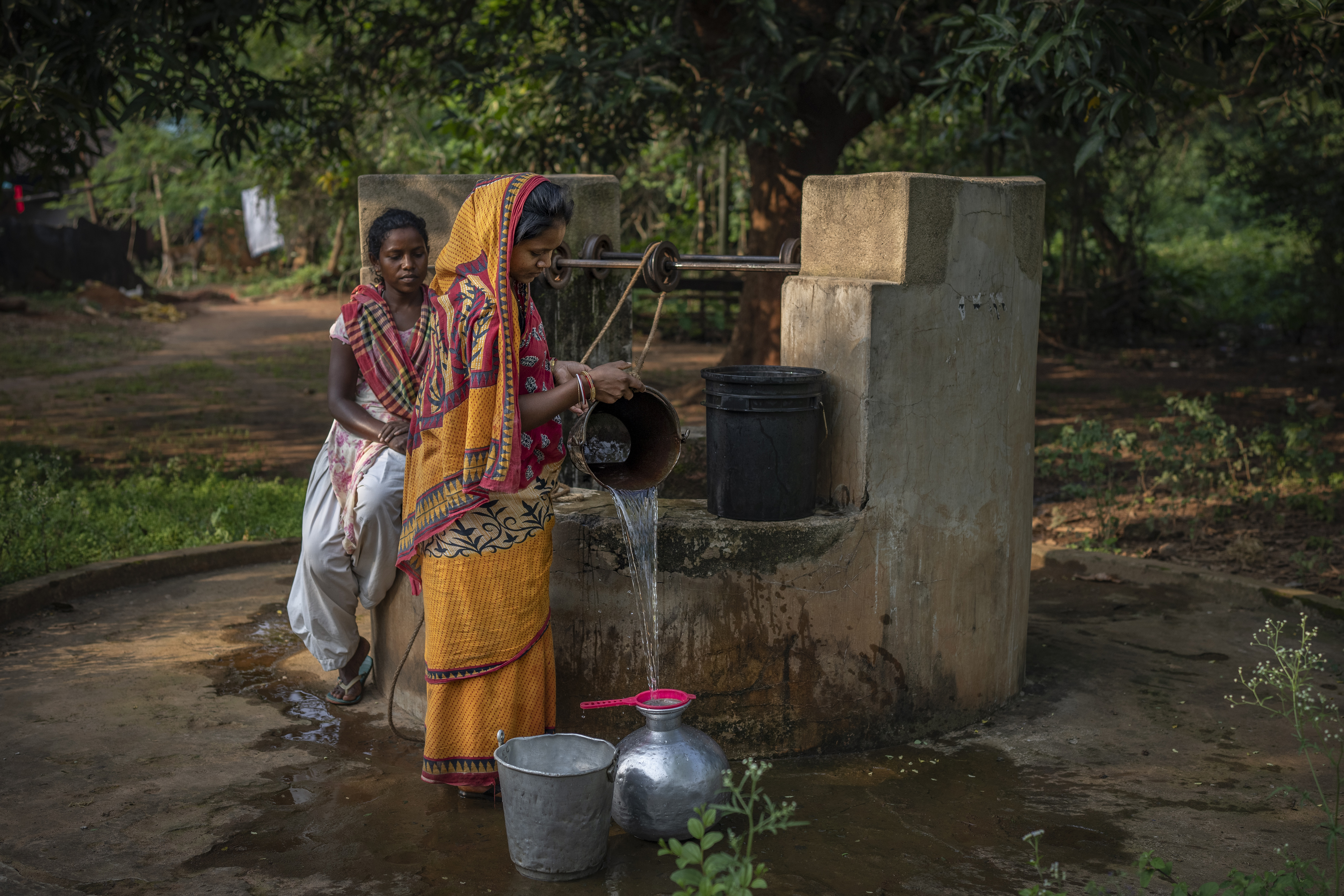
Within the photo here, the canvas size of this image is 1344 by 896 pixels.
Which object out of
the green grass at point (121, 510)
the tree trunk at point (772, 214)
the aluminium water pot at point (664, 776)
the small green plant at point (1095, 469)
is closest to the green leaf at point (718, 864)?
the aluminium water pot at point (664, 776)

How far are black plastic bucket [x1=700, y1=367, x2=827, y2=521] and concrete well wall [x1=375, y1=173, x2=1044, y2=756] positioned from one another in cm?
8

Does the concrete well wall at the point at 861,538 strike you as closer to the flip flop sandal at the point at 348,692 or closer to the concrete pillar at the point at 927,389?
the concrete pillar at the point at 927,389

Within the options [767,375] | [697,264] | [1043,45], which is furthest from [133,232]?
[767,375]

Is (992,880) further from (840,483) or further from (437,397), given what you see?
(437,397)

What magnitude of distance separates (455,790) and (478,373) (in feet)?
4.31

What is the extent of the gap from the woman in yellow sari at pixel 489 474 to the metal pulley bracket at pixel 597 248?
2.78 ft

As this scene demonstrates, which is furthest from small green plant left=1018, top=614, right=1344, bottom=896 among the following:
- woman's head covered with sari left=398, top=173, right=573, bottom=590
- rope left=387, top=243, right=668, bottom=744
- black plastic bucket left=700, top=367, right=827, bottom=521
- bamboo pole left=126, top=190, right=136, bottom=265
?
→ bamboo pole left=126, top=190, right=136, bottom=265

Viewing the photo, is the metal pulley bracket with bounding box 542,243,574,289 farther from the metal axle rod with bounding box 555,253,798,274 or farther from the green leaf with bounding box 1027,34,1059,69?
the green leaf with bounding box 1027,34,1059,69

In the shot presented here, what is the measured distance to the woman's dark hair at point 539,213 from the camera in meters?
3.17

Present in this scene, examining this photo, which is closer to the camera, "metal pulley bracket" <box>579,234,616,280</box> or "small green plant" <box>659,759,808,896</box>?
"small green plant" <box>659,759,808,896</box>

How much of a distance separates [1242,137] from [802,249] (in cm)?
2183

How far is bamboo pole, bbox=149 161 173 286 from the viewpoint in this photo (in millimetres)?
25422

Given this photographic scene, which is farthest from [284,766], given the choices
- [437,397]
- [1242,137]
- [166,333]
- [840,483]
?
[1242,137]

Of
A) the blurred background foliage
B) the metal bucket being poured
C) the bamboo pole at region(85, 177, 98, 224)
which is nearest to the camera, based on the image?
the metal bucket being poured
